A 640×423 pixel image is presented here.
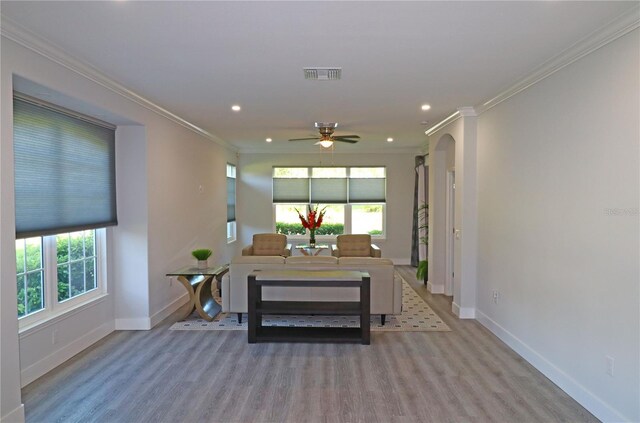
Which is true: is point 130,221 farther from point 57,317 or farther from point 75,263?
point 57,317

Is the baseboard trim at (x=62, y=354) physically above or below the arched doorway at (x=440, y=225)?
below

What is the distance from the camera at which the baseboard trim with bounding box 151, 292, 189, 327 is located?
5175 millimetres

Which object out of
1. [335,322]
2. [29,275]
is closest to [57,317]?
[29,275]

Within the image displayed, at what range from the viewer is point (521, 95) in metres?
4.14

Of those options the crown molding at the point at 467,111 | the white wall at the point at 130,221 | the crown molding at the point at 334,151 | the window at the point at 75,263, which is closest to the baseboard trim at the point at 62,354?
the white wall at the point at 130,221

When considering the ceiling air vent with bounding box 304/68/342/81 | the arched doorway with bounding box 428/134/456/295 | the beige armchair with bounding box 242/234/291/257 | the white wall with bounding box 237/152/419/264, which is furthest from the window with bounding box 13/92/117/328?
the white wall with bounding box 237/152/419/264

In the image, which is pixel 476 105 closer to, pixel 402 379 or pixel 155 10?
pixel 402 379

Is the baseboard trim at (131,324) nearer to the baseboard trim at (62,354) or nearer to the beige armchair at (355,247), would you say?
the baseboard trim at (62,354)

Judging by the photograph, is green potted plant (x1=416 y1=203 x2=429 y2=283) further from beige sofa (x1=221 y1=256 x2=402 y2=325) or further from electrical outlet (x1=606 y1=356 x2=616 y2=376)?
electrical outlet (x1=606 y1=356 x2=616 y2=376)

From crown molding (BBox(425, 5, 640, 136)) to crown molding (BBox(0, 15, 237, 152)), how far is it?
3.98 meters

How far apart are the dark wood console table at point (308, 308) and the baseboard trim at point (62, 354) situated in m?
1.72

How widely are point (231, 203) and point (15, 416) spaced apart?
6.81 meters

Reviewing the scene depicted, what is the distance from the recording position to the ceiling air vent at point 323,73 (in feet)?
12.1

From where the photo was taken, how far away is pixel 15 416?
9.17ft
